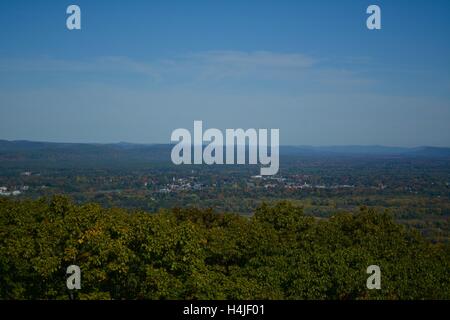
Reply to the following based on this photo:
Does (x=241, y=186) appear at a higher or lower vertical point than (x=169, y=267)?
lower

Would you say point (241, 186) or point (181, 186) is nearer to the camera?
point (241, 186)

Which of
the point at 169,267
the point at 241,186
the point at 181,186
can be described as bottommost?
the point at 181,186

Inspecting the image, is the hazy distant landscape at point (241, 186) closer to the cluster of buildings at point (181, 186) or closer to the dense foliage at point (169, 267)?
the cluster of buildings at point (181, 186)

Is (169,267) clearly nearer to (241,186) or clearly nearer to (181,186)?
(241,186)

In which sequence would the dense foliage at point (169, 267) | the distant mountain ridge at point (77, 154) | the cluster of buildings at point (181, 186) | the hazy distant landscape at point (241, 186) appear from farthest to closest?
the distant mountain ridge at point (77, 154), the cluster of buildings at point (181, 186), the hazy distant landscape at point (241, 186), the dense foliage at point (169, 267)

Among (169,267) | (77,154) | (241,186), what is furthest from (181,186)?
(169,267)

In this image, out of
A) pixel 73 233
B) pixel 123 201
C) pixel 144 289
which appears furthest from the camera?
pixel 123 201

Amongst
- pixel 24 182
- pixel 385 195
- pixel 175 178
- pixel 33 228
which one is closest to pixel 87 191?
pixel 24 182

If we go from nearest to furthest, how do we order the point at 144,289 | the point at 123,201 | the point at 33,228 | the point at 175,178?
the point at 144,289 → the point at 33,228 → the point at 123,201 → the point at 175,178

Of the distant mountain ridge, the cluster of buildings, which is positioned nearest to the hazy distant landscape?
the cluster of buildings

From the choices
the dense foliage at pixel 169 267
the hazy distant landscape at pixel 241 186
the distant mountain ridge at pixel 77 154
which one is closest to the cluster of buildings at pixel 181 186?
the hazy distant landscape at pixel 241 186
